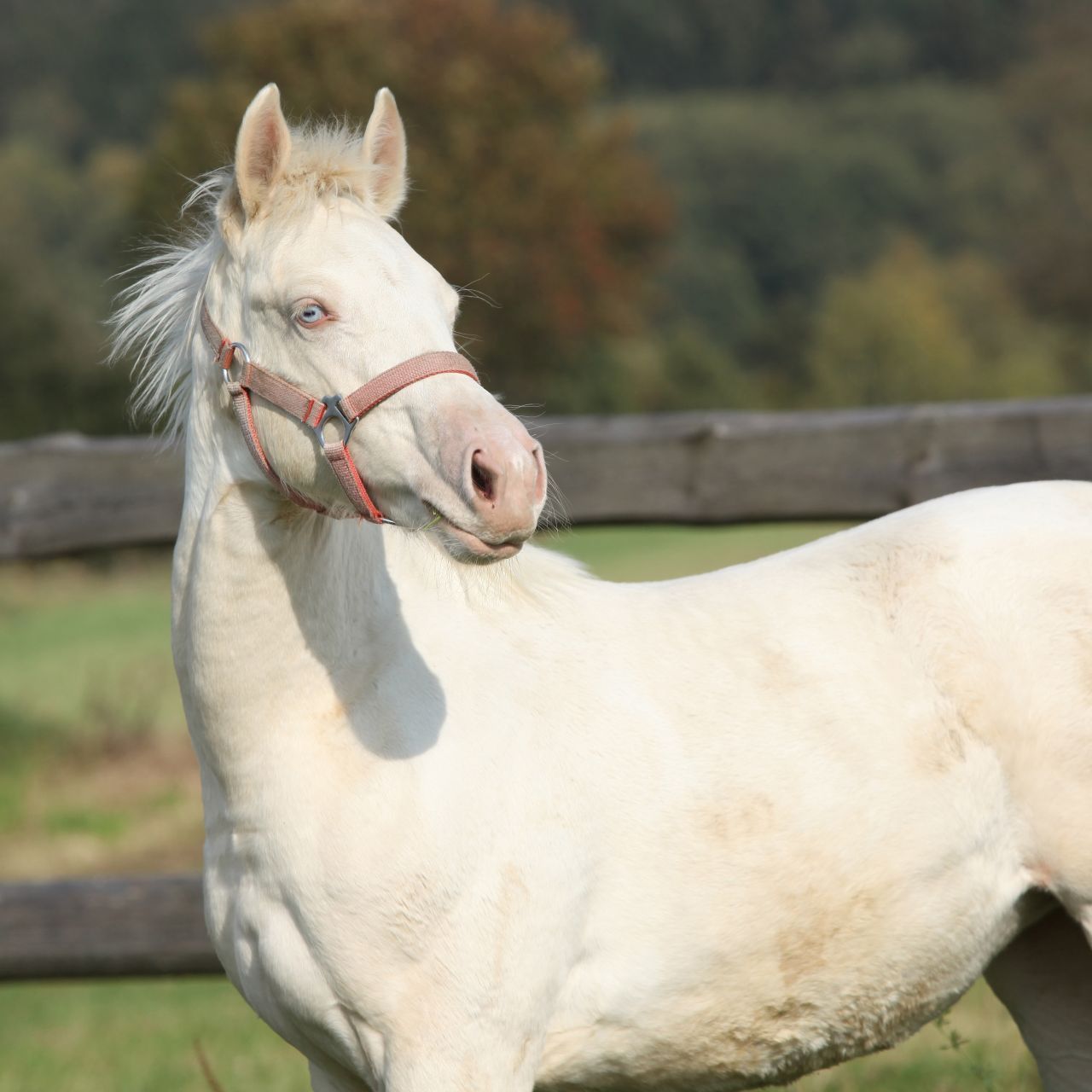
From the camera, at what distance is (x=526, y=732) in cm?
239

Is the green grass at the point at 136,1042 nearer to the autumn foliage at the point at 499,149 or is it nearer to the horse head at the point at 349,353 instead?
the horse head at the point at 349,353

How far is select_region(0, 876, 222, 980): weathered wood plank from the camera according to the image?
12.4 ft

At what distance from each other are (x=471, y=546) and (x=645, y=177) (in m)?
33.4

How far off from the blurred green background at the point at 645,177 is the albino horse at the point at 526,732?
0.36m

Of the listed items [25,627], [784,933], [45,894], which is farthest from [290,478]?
[25,627]

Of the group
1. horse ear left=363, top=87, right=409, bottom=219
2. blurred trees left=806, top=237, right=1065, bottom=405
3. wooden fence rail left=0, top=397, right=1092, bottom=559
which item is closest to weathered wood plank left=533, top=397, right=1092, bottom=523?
wooden fence rail left=0, top=397, right=1092, bottom=559

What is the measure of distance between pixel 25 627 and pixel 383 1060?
14.5 metres

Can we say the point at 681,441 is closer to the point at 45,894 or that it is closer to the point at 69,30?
the point at 45,894

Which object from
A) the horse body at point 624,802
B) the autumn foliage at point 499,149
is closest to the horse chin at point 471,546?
the horse body at point 624,802

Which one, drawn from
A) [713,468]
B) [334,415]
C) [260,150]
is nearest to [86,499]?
[713,468]

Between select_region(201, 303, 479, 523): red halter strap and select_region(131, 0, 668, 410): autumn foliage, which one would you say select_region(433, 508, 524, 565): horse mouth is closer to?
select_region(201, 303, 479, 523): red halter strap

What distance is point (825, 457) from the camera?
376 centimetres

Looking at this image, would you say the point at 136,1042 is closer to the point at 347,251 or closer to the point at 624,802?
the point at 624,802

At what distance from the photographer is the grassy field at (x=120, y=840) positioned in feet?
14.0
